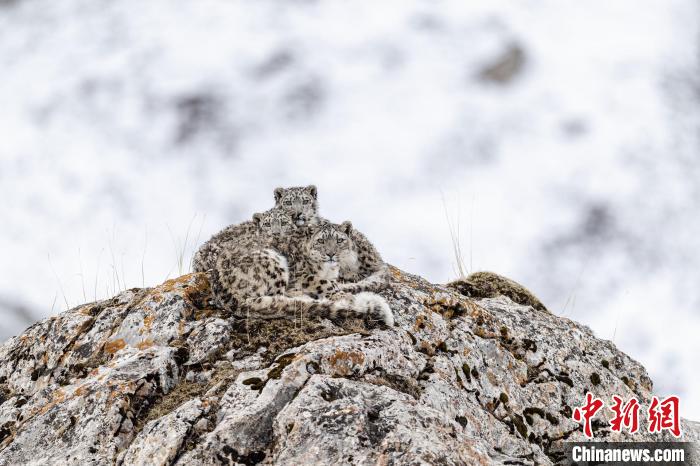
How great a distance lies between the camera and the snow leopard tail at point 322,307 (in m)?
7.97

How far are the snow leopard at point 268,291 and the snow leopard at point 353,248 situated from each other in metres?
0.66

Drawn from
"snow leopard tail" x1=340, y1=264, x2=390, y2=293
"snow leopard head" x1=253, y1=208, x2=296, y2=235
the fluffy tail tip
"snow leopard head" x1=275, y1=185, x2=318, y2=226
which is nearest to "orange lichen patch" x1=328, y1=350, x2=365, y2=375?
the fluffy tail tip

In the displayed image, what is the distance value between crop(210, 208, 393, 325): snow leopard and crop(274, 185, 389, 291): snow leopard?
66 centimetres

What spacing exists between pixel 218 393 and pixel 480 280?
19.2ft

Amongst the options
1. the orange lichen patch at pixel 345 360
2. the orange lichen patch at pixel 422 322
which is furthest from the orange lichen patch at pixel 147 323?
the orange lichen patch at pixel 422 322

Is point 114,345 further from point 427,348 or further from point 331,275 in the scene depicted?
point 427,348

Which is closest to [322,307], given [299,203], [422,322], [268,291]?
[268,291]

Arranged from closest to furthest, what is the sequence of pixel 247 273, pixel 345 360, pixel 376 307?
pixel 345 360, pixel 376 307, pixel 247 273

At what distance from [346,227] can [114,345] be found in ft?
13.6

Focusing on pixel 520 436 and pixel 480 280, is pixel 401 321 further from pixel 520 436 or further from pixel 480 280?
pixel 480 280

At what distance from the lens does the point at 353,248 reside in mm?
10719

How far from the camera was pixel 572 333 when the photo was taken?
9.48m

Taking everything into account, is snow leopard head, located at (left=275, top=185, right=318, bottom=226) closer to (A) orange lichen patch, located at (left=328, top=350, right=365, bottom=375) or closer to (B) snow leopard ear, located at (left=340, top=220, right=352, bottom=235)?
(B) snow leopard ear, located at (left=340, top=220, right=352, bottom=235)

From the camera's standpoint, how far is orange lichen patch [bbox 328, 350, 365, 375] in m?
6.48
